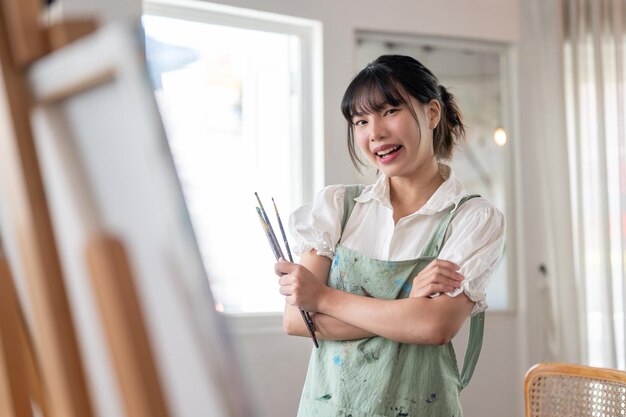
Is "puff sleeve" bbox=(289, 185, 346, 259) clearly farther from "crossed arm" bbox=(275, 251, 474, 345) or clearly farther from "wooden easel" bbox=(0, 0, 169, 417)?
"wooden easel" bbox=(0, 0, 169, 417)

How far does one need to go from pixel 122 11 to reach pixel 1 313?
315 mm

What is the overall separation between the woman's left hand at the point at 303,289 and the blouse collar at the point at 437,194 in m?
0.20

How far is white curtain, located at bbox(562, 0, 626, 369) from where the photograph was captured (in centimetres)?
394

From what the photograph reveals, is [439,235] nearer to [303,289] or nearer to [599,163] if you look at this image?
[303,289]

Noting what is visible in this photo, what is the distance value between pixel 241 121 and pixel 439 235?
79.5 inches

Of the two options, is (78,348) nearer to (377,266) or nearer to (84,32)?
(84,32)

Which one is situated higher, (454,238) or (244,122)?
(244,122)

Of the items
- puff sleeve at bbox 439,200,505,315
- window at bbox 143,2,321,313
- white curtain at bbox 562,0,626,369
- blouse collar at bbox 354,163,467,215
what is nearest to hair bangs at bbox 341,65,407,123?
blouse collar at bbox 354,163,467,215

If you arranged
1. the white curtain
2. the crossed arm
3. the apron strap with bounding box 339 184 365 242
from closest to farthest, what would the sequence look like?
the crossed arm
the apron strap with bounding box 339 184 365 242
the white curtain

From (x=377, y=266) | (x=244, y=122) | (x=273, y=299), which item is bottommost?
(x=273, y=299)

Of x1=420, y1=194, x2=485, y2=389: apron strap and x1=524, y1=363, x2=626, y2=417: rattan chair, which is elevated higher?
x1=420, y1=194, x2=485, y2=389: apron strap

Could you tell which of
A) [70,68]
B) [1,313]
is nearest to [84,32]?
[70,68]

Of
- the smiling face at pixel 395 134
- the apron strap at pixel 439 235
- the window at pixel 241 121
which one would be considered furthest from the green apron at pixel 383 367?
the window at pixel 241 121

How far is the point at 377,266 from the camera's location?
149 cm
